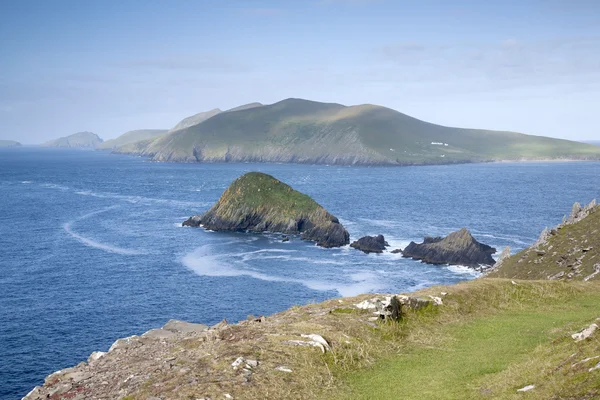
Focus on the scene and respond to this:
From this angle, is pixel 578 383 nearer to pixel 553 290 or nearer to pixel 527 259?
pixel 553 290

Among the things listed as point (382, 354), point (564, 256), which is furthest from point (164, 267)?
point (382, 354)

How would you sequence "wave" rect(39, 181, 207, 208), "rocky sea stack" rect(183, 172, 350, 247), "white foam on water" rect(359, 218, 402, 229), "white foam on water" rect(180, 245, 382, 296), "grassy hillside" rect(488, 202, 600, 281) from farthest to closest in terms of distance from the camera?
"wave" rect(39, 181, 207, 208) → "white foam on water" rect(359, 218, 402, 229) → "rocky sea stack" rect(183, 172, 350, 247) → "white foam on water" rect(180, 245, 382, 296) → "grassy hillside" rect(488, 202, 600, 281)

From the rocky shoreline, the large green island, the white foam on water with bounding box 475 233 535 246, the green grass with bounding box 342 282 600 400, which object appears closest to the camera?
the green grass with bounding box 342 282 600 400

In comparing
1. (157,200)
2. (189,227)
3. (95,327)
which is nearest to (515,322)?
(95,327)

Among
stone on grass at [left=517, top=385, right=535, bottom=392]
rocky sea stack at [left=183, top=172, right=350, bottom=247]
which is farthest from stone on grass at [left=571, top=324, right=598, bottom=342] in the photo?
rocky sea stack at [left=183, top=172, right=350, bottom=247]

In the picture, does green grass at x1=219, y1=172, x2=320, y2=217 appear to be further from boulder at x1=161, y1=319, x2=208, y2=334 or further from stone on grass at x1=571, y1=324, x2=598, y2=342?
stone on grass at x1=571, y1=324, x2=598, y2=342

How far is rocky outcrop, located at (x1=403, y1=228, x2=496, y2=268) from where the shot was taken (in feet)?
305

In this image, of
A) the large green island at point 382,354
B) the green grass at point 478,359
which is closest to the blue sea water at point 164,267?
the large green island at point 382,354

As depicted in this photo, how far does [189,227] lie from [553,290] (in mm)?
106277

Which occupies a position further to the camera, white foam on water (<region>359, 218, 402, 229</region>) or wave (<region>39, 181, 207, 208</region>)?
wave (<region>39, 181, 207, 208</region>)

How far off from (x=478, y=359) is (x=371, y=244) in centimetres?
8325

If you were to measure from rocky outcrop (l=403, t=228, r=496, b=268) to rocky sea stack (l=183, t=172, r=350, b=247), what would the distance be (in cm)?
2768

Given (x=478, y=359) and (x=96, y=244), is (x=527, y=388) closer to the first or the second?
(x=478, y=359)

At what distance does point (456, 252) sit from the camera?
94.8 m
